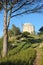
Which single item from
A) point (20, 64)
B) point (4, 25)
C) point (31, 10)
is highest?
point (31, 10)

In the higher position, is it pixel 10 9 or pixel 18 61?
pixel 10 9

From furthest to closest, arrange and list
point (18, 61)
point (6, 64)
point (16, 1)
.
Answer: point (16, 1), point (18, 61), point (6, 64)

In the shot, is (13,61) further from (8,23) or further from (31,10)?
(31,10)

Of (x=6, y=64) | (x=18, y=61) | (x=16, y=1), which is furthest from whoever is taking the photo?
(x=16, y=1)

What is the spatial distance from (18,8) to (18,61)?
21.3 ft

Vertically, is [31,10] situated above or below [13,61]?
above

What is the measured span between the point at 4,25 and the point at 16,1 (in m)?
1.90

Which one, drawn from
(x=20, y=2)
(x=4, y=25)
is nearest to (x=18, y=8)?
(x=20, y=2)

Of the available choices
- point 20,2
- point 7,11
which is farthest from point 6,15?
point 20,2

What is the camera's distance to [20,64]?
36.0 ft

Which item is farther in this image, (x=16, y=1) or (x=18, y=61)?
(x=16, y=1)

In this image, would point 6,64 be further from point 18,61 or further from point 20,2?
point 20,2

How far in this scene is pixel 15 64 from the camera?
35.5 feet

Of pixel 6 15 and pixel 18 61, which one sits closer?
pixel 18 61
